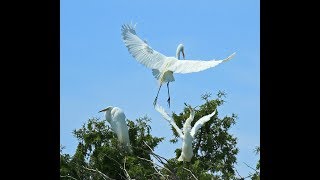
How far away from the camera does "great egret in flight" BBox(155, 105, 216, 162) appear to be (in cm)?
651

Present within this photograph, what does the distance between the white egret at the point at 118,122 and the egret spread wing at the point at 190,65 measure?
780 millimetres

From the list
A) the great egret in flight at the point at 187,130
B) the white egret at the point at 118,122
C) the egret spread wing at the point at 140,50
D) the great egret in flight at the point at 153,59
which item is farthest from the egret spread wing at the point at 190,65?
the white egret at the point at 118,122

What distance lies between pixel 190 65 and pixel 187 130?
2.09ft

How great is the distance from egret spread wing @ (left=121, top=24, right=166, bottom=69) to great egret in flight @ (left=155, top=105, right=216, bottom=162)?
0.65m

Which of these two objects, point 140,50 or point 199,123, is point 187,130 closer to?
point 199,123

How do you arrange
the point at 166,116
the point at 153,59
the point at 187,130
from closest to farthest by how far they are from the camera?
the point at 166,116
the point at 187,130
the point at 153,59

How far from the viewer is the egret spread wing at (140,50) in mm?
7008

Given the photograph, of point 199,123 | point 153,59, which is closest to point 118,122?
point 153,59

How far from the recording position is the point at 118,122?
23.4ft

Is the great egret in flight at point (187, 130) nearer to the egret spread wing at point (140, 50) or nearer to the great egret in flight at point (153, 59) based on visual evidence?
the great egret in flight at point (153, 59)

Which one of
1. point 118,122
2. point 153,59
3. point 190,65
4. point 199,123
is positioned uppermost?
point 153,59

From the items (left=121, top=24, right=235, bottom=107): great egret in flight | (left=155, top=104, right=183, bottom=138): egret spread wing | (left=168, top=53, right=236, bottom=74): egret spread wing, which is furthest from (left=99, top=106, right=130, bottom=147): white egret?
(left=168, top=53, right=236, bottom=74): egret spread wing
